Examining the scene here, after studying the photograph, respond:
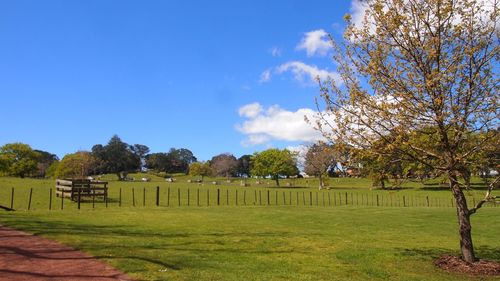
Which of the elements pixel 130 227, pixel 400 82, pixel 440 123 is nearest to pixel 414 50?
pixel 400 82

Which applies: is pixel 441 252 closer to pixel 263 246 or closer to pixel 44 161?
pixel 263 246

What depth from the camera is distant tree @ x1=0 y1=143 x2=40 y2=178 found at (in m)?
111

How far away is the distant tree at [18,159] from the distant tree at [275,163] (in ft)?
185

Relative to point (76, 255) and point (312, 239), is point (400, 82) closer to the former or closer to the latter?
point (312, 239)

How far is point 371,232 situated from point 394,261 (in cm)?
845

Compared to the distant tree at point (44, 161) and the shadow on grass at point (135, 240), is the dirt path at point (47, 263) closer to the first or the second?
the shadow on grass at point (135, 240)

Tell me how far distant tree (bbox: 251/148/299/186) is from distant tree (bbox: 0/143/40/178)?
56.3 m

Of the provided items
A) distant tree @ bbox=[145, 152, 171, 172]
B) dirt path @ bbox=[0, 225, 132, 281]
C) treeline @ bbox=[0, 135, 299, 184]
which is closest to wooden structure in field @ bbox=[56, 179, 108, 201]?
dirt path @ bbox=[0, 225, 132, 281]

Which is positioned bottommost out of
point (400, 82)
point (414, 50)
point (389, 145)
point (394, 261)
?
point (394, 261)

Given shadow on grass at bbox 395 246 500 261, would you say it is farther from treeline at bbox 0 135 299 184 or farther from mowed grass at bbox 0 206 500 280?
treeline at bbox 0 135 299 184

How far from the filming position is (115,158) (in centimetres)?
15412

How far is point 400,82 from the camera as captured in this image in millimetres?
12820

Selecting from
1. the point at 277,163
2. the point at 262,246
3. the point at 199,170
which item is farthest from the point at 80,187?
the point at 199,170

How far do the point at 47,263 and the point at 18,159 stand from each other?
11559cm
